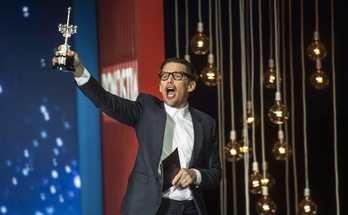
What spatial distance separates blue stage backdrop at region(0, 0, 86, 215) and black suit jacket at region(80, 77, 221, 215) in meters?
1.90

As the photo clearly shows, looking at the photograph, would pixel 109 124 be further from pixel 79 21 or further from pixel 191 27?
pixel 191 27

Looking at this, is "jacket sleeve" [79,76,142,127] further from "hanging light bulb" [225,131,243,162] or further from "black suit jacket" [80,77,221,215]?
"hanging light bulb" [225,131,243,162]

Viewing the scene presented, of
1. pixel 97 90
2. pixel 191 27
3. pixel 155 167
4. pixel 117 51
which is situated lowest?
pixel 155 167

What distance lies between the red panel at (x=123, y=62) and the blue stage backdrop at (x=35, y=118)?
0.77 ft

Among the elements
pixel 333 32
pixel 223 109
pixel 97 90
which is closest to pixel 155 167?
pixel 97 90

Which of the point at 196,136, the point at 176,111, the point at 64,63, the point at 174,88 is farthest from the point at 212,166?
the point at 64,63

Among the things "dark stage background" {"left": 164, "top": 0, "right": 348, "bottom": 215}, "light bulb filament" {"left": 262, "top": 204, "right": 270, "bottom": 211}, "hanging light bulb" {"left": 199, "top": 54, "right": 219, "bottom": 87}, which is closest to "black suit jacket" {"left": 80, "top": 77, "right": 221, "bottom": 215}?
"hanging light bulb" {"left": 199, "top": 54, "right": 219, "bottom": 87}

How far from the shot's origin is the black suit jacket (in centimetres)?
311

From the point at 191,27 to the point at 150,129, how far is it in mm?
3121

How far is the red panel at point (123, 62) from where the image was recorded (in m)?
4.78

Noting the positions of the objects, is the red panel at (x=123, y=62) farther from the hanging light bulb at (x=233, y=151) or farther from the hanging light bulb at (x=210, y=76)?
the hanging light bulb at (x=233, y=151)

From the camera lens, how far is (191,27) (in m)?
6.22

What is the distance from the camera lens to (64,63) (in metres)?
2.88

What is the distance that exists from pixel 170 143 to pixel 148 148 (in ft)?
0.32
